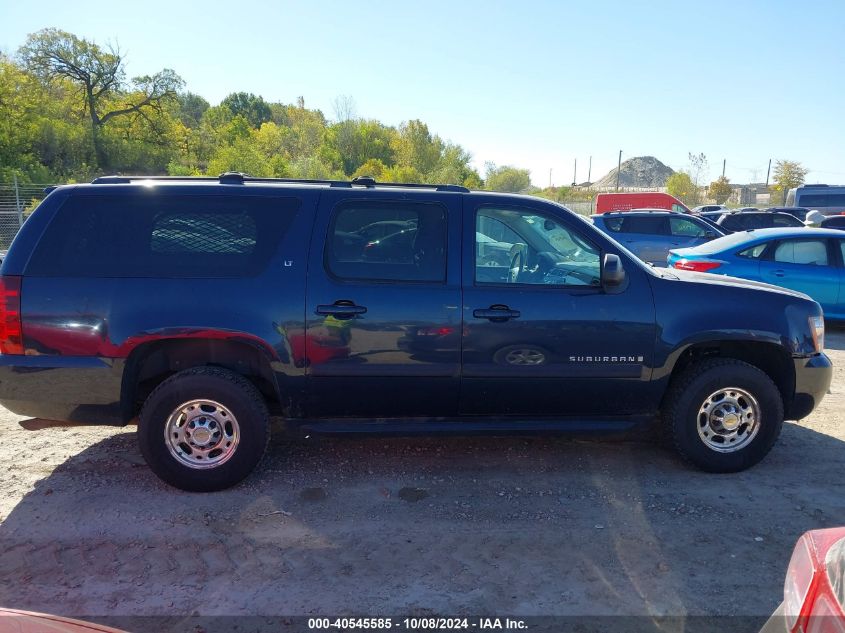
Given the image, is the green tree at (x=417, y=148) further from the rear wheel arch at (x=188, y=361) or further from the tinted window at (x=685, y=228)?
the rear wheel arch at (x=188, y=361)

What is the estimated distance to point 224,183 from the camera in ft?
13.7

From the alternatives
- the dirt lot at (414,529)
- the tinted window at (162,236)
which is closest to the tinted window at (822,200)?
the dirt lot at (414,529)

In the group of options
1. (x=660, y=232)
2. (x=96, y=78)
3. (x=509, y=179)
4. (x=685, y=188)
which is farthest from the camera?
(x=509, y=179)

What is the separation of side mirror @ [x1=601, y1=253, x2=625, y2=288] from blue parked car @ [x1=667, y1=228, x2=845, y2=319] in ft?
19.3

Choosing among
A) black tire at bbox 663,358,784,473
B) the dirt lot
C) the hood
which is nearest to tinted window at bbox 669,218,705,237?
the dirt lot

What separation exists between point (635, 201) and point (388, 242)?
27179 millimetres

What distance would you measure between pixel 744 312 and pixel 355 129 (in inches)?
2168

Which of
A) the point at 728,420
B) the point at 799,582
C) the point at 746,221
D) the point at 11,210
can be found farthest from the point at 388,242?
the point at 11,210

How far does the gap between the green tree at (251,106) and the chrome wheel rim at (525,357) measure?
90.6 m

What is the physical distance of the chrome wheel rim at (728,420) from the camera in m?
4.23

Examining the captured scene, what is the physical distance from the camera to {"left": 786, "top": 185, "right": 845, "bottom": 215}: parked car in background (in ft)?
92.2

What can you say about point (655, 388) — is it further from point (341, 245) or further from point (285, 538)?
point (285, 538)

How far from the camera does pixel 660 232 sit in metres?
14.1

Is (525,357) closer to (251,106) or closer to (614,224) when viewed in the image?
(614,224)
